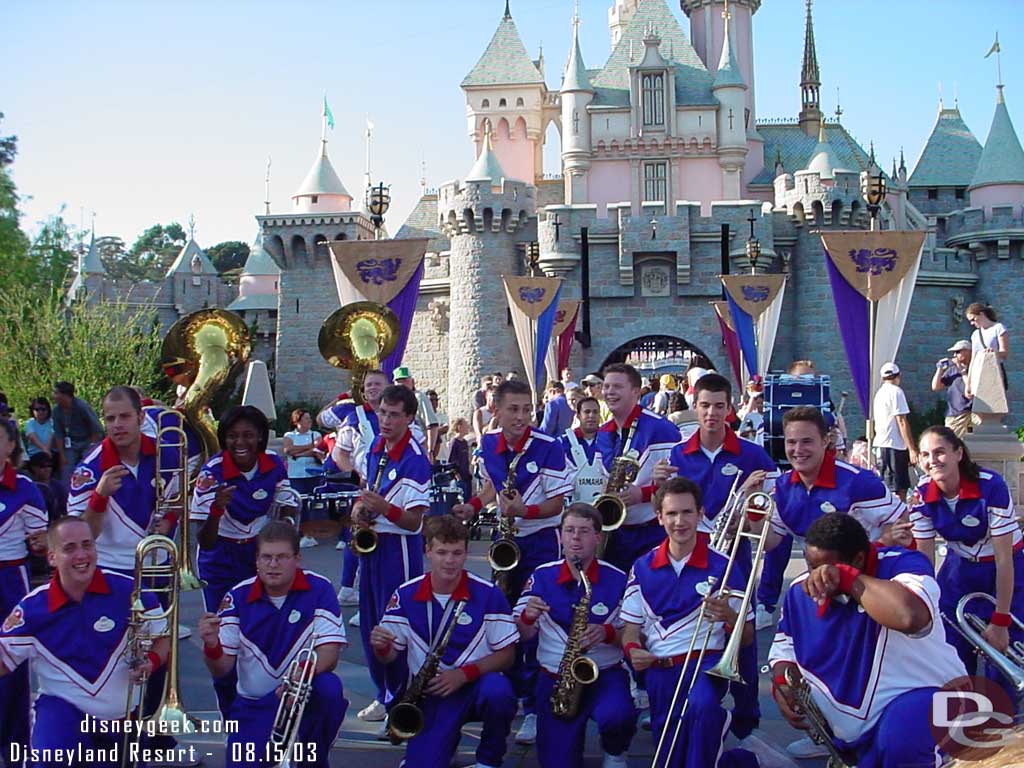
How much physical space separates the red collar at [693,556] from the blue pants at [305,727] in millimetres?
1335

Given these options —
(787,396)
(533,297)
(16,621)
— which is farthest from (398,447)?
→ (533,297)

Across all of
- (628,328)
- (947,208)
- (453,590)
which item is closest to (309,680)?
(453,590)

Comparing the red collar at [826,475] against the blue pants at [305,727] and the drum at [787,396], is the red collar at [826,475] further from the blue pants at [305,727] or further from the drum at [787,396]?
the drum at [787,396]

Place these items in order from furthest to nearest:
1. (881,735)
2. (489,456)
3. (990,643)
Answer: (489,456) → (990,643) → (881,735)

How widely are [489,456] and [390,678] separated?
136 centimetres

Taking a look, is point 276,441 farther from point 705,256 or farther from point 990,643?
point 705,256

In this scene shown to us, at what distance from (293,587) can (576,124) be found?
34.5 meters

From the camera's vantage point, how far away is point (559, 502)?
544 centimetres

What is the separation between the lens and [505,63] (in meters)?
42.8

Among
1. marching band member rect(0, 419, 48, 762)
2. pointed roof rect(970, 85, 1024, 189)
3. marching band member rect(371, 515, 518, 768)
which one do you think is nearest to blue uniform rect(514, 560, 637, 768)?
marching band member rect(371, 515, 518, 768)

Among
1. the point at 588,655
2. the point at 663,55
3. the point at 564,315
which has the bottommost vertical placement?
the point at 588,655

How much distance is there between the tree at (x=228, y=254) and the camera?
6988 cm

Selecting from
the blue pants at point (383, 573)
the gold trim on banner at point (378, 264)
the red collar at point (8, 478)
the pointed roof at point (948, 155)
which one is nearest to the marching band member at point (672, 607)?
the blue pants at point (383, 573)

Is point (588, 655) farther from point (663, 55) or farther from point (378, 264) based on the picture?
point (663, 55)
